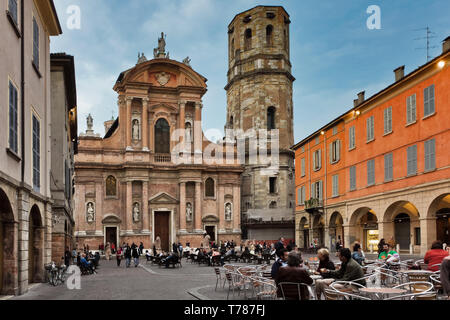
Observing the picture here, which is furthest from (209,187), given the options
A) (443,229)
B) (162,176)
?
(443,229)

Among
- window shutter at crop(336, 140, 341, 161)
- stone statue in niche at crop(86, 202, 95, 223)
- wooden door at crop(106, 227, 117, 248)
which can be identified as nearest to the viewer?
window shutter at crop(336, 140, 341, 161)

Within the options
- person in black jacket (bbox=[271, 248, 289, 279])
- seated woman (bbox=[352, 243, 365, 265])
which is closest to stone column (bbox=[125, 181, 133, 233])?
seated woman (bbox=[352, 243, 365, 265])

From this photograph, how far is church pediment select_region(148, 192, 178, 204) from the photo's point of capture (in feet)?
139

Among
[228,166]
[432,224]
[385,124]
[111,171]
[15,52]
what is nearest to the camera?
[15,52]

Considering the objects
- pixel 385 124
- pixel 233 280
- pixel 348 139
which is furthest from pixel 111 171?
pixel 233 280

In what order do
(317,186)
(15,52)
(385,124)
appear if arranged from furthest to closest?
(317,186), (385,124), (15,52)

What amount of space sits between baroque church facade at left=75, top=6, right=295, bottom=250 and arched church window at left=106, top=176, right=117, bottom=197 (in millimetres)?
81

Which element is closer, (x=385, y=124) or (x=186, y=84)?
(x=385, y=124)

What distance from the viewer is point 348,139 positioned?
105ft

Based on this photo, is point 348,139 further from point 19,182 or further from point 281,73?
point 19,182

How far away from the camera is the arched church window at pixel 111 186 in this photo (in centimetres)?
4181

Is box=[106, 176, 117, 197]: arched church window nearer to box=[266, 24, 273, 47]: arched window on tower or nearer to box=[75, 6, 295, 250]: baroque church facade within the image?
box=[75, 6, 295, 250]: baroque church facade
